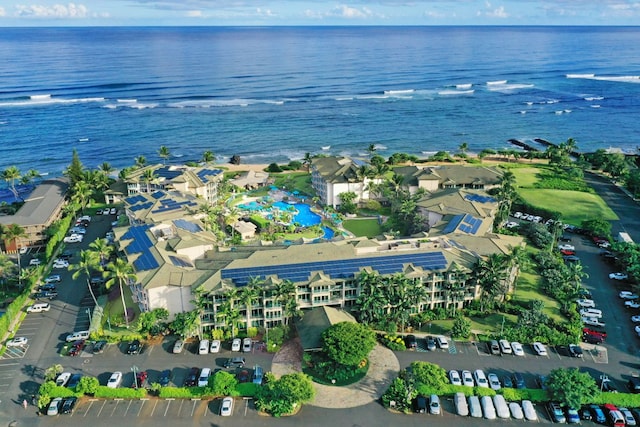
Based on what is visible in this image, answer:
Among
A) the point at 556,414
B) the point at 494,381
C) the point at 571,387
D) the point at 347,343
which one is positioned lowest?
the point at 556,414

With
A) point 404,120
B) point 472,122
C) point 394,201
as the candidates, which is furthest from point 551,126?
point 394,201

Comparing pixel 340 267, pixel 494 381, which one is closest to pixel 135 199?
pixel 340 267

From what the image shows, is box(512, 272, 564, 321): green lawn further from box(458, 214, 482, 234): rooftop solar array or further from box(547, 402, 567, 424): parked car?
box(547, 402, 567, 424): parked car

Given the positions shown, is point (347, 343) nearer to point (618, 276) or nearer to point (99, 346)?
point (99, 346)

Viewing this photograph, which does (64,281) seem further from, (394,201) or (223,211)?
(394,201)

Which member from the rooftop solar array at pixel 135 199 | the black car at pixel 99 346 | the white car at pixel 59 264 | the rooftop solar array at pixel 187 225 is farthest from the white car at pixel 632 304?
the white car at pixel 59 264

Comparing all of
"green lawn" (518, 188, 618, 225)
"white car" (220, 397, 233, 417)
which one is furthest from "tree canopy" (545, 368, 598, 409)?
"green lawn" (518, 188, 618, 225)
